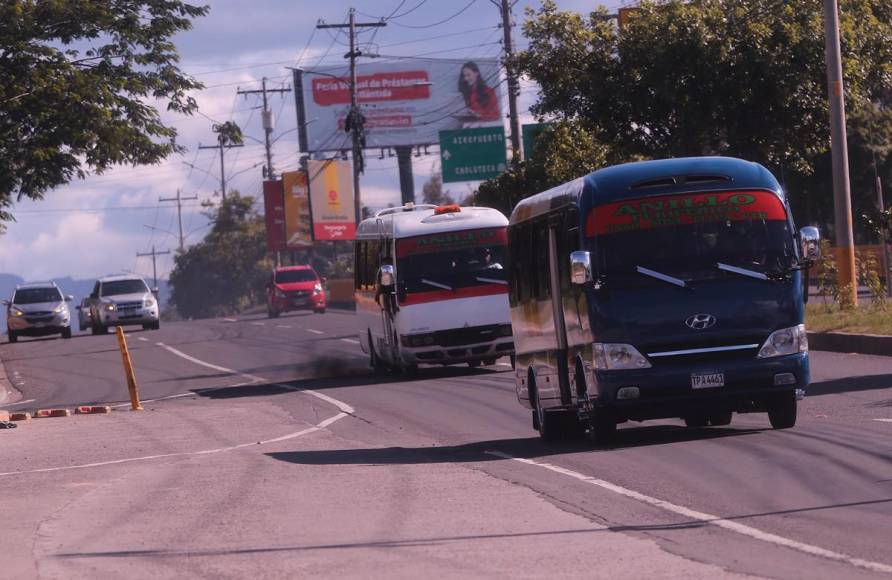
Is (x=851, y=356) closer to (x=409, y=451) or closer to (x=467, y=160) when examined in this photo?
(x=409, y=451)

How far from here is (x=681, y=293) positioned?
42.5 feet

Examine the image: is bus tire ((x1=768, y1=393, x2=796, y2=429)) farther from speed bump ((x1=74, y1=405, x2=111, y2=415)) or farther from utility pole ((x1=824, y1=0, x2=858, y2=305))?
utility pole ((x1=824, y1=0, x2=858, y2=305))

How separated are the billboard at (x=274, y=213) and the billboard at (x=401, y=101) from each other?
31.0ft

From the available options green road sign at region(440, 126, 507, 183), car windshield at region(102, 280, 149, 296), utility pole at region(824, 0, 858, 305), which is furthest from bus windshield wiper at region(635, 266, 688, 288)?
green road sign at region(440, 126, 507, 183)

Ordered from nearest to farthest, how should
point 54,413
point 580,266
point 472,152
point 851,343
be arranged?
point 580,266
point 54,413
point 851,343
point 472,152

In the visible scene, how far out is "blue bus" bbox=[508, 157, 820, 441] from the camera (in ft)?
42.3

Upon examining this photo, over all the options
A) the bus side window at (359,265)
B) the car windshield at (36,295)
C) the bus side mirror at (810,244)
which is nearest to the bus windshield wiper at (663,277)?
the bus side mirror at (810,244)

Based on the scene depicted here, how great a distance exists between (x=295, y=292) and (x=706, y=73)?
120 ft

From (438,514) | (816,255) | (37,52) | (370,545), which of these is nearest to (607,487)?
(438,514)

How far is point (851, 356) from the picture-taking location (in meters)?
22.4

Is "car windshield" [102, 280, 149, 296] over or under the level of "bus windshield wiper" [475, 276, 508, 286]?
over

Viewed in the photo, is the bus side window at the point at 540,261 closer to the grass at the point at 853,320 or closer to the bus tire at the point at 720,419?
the bus tire at the point at 720,419

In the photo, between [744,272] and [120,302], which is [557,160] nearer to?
[120,302]

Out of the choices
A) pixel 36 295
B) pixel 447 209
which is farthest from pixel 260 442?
pixel 36 295
